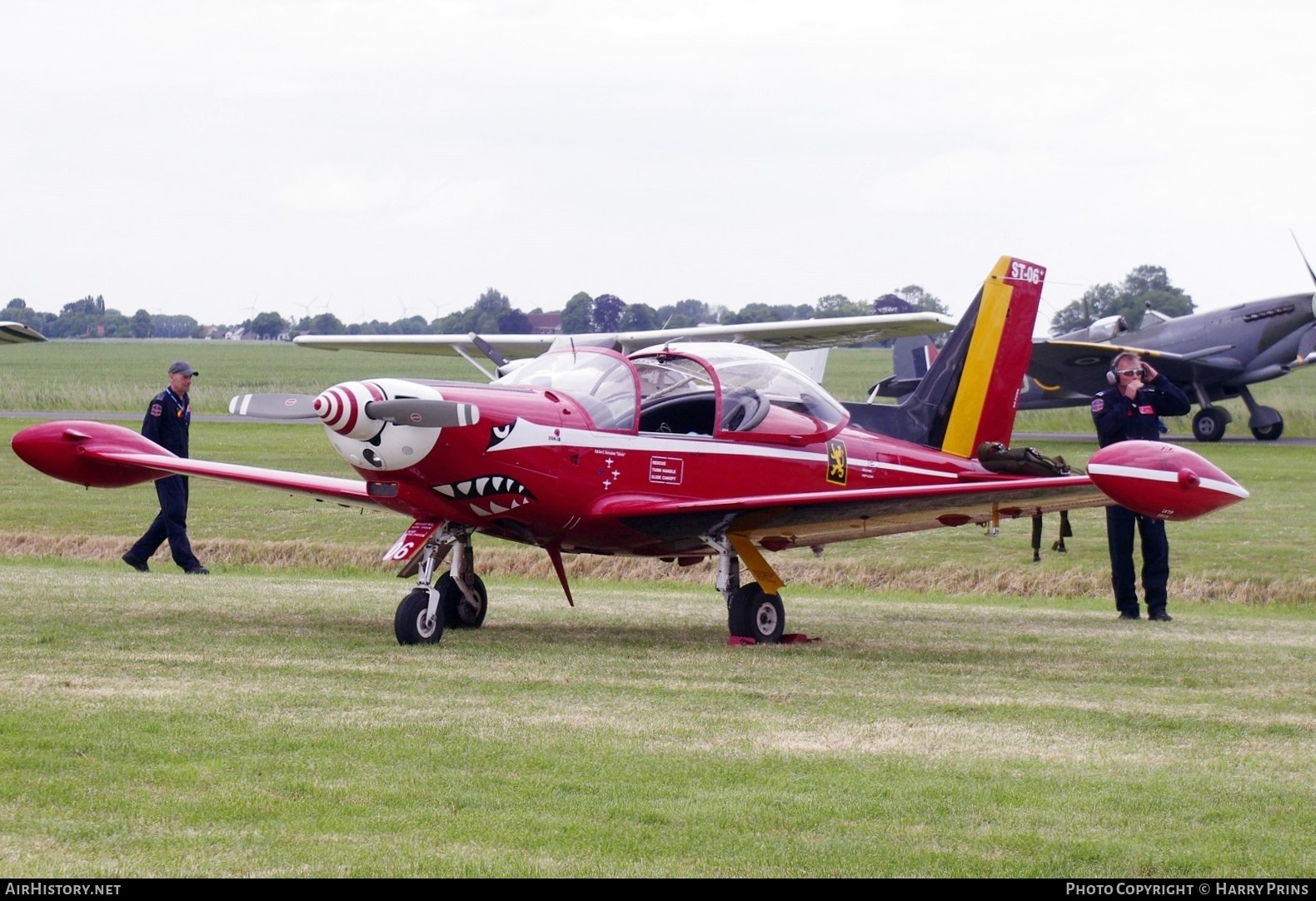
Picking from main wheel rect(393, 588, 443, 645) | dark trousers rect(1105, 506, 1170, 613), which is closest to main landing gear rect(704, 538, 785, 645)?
main wheel rect(393, 588, 443, 645)

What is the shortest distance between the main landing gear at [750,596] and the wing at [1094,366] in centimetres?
2564

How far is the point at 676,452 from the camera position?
10969mm

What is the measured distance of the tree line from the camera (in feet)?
243

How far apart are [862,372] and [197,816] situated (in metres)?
84.6

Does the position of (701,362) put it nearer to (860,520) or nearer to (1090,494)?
(860,520)

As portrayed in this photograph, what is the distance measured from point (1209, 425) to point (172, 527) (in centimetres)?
2747

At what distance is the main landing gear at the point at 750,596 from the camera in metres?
11.0

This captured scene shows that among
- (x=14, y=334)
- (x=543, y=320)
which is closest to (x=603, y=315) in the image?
(x=543, y=320)

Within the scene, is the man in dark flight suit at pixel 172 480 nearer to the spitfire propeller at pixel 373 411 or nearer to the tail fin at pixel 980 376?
the spitfire propeller at pixel 373 411

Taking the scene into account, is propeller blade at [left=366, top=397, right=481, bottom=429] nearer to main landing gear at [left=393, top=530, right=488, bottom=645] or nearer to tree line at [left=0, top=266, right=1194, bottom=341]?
main landing gear at [left=393, top=530, right=488, bottom=645]

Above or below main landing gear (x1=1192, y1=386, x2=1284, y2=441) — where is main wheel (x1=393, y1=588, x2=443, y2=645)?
below

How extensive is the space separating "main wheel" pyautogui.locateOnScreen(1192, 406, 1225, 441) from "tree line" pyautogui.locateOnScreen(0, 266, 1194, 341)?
17.4m

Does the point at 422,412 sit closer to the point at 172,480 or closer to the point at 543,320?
the point at 172,480

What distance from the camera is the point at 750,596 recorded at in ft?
36.1
